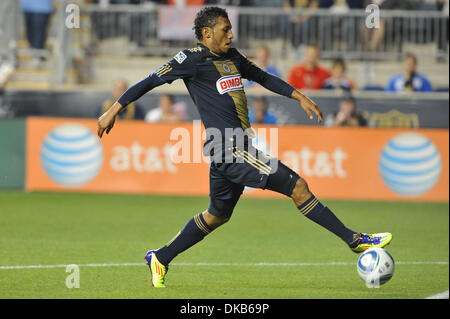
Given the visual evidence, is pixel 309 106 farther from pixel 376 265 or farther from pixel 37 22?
pixel 37 22

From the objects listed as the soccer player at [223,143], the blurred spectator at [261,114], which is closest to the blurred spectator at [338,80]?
the blurred spectator at [261,114]

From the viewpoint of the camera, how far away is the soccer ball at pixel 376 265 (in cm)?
743

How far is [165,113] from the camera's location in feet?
54.7

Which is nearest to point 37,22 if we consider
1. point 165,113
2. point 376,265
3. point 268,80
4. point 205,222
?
point 165,113

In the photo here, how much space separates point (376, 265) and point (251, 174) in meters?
1.30

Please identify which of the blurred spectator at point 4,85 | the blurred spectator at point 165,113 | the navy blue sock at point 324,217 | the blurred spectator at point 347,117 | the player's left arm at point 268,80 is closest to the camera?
the navy blue sock at point 324,217

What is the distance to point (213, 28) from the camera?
7684 millimetres

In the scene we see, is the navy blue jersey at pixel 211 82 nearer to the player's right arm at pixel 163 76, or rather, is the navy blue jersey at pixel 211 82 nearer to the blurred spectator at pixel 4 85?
the player's right arm at pixel 163 76

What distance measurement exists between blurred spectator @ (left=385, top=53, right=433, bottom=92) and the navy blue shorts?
34.4 ft

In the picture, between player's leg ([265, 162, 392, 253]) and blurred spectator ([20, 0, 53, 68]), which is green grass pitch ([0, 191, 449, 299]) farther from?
blurred spectator ([20, 0, 53, 68])

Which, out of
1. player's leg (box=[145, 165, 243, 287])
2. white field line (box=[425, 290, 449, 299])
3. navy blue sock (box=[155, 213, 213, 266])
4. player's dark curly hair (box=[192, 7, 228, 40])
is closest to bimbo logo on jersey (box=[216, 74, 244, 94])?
player's dark curly hair (box=[192, 7, 228, 40])

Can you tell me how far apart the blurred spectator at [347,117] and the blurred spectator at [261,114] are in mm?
1125

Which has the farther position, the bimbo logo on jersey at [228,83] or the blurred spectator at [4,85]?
the blurred spectator at [4,85]

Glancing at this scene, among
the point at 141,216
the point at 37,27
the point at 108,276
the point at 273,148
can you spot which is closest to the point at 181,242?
the point at 108,276
